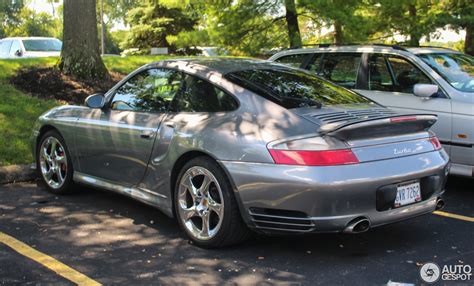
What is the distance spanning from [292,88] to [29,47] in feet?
46.3

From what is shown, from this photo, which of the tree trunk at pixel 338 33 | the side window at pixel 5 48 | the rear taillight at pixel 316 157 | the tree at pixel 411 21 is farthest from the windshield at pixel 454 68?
the side window at pixel 5 48

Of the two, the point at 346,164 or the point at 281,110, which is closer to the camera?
the point at 346,164

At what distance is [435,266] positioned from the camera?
3998 millimetres

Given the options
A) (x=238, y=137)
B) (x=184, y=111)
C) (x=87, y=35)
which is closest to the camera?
(x=238, y=137)

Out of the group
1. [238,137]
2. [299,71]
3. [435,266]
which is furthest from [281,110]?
[435,266]

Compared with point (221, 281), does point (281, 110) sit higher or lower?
higher

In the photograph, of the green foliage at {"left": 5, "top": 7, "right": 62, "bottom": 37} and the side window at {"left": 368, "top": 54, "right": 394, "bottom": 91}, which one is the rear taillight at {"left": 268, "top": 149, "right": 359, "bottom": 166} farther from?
the green foliage at {"left": 5, "top": 7, "right": 62, "bottom": 37}

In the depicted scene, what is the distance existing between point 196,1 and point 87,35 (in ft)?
12.9

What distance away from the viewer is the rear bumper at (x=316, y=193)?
3771 millimetres

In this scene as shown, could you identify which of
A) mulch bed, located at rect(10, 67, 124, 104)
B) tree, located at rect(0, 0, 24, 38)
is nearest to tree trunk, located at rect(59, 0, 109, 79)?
mulch bed, located at rect(10, 67, 124, 104)

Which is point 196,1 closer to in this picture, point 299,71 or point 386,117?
point 299,71

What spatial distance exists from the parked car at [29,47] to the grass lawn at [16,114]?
5.57m

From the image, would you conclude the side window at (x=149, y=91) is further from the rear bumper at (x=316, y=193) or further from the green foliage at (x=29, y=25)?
the green foliage at (x=29, y=25)

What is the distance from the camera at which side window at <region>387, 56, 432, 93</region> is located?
6.52m
